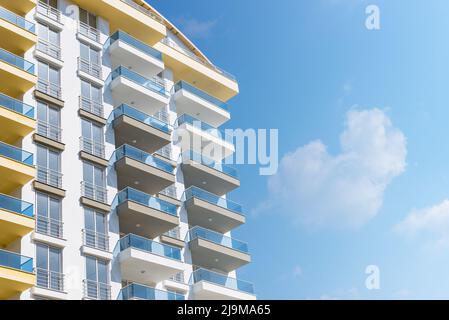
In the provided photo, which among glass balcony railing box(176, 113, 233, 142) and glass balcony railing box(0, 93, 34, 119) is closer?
glass balcony railing box(0, 93, 34, 119)

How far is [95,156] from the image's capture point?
3922 centimetres

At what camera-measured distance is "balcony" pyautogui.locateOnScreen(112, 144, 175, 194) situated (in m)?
40.4

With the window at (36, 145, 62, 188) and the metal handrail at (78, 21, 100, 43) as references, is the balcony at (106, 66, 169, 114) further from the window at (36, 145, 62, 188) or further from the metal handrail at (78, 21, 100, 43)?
the window at (36, 145, 62, 188)

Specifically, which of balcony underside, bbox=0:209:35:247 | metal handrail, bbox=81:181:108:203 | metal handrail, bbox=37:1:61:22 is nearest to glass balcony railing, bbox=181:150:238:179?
metal handrail, bbox=81:181:108:203

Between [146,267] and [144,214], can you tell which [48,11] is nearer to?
[144,214]

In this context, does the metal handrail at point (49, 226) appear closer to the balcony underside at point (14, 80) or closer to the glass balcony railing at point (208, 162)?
the balcony underside at point (14, 80)

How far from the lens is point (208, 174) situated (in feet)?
153

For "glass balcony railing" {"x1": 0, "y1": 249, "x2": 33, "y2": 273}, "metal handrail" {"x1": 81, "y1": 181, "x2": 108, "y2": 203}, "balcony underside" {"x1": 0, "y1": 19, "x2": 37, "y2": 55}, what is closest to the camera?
"glass balcony railing" {"x1": 0, "y1": 249, "x2": 33, "y2": 273}

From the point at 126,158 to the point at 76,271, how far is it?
7.90 meters

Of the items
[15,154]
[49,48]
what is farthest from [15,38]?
[15,154]

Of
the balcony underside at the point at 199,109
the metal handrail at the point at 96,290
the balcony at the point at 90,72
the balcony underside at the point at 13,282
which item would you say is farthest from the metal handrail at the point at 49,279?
the balcony underside at the point at 199,109

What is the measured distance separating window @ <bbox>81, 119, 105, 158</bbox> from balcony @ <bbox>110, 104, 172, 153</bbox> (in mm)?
1440
